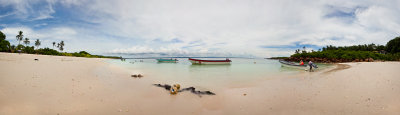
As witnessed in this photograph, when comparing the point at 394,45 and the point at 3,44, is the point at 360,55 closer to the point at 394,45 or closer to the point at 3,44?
the point at 394,45

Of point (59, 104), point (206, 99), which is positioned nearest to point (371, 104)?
point (206, 99)

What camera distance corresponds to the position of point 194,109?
521 cm

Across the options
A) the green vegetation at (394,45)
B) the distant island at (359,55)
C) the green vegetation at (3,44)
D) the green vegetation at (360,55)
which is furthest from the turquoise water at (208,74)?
the green vegetation at (394,45)

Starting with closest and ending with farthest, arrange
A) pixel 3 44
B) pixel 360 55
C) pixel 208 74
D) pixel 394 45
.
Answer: pixel 208 74, pixel 3 44, pixel 360 55, pixel 394 45

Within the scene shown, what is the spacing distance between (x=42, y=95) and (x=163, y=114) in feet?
15.8

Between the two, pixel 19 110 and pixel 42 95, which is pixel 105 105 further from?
pixel 42 95

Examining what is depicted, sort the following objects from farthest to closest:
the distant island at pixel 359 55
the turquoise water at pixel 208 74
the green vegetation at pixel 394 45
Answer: the green vegetation at pixel 394 45
the distant island at pixel 359 55
the turquoise water at pixel 208 74

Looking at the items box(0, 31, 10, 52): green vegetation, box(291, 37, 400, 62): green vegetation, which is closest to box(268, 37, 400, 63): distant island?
box(291, 37, 400, 62): green vegetation

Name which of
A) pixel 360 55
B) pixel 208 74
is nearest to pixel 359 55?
pixel 360 55

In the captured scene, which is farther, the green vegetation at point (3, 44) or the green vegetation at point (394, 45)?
the green vegetation at point (394, 45)

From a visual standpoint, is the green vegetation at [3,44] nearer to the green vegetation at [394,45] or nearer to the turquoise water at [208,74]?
the turquoise water at [208,74]

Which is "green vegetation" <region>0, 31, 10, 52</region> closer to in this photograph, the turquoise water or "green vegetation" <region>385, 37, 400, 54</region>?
the turquoise water

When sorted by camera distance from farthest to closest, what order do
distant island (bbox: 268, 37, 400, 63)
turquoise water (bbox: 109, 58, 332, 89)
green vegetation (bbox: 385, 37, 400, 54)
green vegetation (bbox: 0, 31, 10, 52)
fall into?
green vegetation (bbox: 385, 37, 400, 54), distant island (bbox: 268, 37, 400, 63), green vegetation (bbox: 0, 31, 10, 52), turquoise water (bbox: 109, 58, 332, 89)

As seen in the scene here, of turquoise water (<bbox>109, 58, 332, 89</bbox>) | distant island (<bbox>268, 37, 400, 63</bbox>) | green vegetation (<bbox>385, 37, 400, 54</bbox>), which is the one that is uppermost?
green vegetation (<bbox>385, 37, 400, 54</bbox>)
